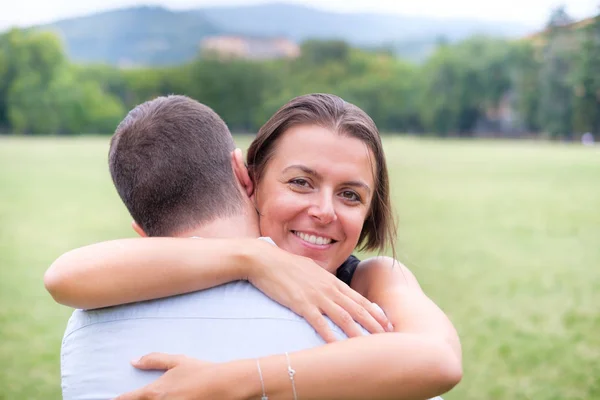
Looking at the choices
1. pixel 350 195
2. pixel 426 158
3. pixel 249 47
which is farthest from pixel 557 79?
pixel 249 47

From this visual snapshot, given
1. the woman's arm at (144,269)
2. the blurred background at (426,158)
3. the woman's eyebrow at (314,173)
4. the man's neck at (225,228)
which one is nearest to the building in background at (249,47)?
the blurred background at (426,158)

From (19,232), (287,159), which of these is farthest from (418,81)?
(287,159)

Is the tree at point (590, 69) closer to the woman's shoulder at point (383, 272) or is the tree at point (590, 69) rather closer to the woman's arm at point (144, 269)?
the woman's shoulder at point (383, 272)

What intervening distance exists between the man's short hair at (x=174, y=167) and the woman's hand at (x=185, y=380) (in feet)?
1.21

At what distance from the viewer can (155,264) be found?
151 centimetres

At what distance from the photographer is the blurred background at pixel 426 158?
6.59 m

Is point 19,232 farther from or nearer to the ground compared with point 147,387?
nearer to the ground

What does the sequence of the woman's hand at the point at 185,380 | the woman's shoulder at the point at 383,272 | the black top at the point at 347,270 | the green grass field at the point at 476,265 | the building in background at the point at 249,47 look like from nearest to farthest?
the woman's hand at the point at 185,380
the woman's shoulder at the point at 383,272
the black top at the point at 347,270
the green grass field at the point at 476,265
the building in background at the point at 249,47

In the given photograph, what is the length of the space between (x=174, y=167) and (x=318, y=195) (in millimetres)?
377

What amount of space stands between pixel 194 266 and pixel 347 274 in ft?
2.34

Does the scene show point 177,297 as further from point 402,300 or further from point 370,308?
point 402,300

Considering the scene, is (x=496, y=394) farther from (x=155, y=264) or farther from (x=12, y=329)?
(x=12, y=329)

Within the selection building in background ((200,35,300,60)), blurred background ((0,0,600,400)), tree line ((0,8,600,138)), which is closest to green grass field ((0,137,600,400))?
blurred background ((0,0,600,400))

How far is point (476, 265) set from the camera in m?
9.68
